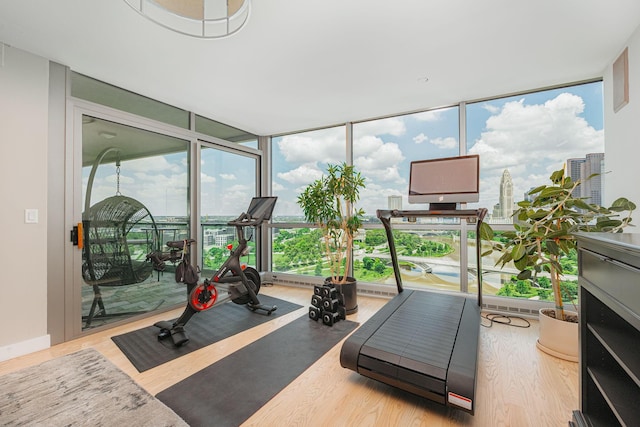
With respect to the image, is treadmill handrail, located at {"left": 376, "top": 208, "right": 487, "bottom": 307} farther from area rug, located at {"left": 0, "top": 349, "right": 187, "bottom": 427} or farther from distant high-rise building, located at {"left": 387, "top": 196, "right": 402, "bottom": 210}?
area rug, located at {"left": 0, "top": 349, "right": 187, "bottom": 427}

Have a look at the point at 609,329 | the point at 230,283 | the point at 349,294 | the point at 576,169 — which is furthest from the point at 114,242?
the point at 576,169

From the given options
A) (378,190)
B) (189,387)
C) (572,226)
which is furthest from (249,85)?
(572,226)

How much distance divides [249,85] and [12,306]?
3100 mm

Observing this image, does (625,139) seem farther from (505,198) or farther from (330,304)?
(330,304)

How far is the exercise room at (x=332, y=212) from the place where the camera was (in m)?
1.80

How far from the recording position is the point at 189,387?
6.66 ft

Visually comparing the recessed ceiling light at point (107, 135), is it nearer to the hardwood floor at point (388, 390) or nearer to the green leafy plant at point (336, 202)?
the hardwood floor at point (388, 390)

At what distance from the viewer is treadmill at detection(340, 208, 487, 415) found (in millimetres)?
1683

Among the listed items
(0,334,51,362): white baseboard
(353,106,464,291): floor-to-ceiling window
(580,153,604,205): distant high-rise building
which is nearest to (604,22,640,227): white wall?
(580,153,604,205): distant high-rise building

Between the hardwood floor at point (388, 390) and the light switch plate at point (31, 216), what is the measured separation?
3.96 feet

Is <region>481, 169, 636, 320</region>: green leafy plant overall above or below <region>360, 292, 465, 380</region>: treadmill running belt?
above

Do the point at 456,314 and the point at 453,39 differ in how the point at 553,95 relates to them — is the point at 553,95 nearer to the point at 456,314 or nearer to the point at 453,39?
the point at 453,39

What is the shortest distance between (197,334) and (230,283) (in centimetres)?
63

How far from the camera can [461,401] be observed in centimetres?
160
